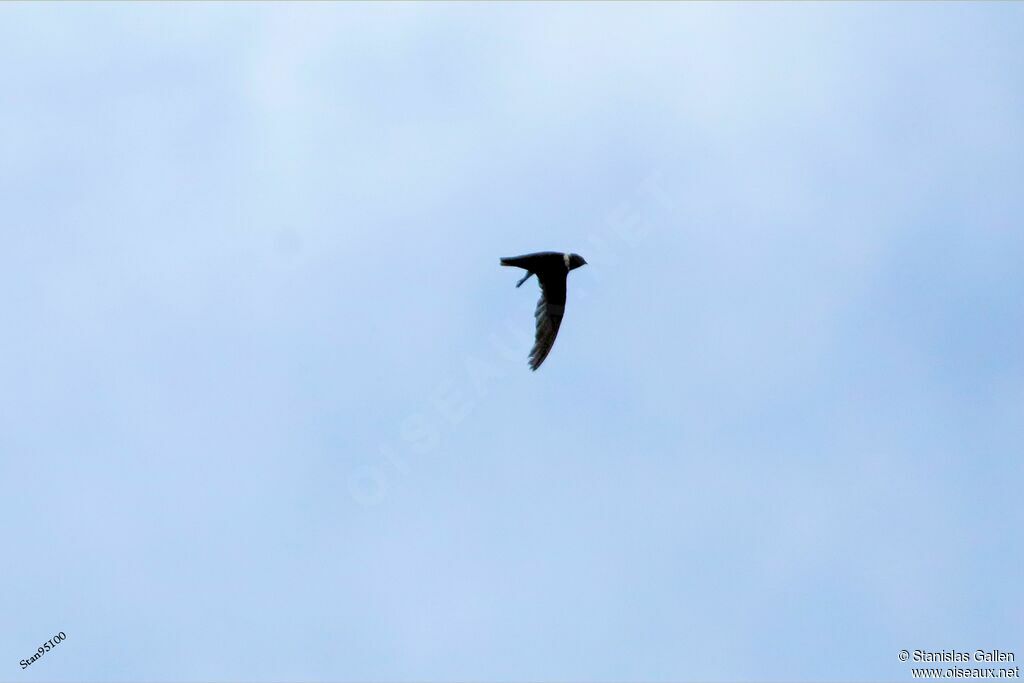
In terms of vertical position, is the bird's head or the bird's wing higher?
the bird's head

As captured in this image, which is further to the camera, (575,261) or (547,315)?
(547,315)

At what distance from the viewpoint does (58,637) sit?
5481 centimetres

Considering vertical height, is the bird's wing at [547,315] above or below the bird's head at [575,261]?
below

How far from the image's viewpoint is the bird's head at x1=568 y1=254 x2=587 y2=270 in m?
48.5

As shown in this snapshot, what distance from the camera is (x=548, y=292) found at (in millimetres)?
49469

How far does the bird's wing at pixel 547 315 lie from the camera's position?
49.3 metres

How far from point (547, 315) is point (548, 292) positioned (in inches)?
37.8

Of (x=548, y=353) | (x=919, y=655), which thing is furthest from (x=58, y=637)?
(x=919, y=655)

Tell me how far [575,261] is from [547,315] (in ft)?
8.61

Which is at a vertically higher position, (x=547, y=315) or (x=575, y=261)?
(x=575, y=261)

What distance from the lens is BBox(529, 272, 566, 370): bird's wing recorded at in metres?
49.3

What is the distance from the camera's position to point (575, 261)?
48.7 meters

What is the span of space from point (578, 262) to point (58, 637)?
29.7 metres

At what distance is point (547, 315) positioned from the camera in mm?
49562
